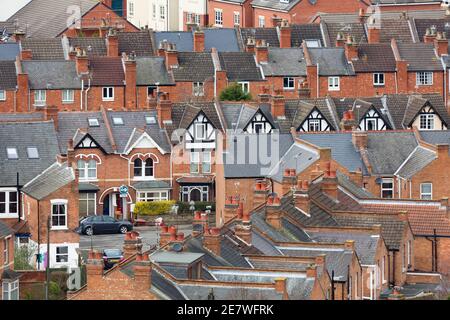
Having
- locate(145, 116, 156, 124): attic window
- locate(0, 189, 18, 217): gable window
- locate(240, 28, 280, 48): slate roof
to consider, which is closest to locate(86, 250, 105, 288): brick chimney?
locate(0, 189, 18, 217): gable window

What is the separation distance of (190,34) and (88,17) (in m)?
13.2

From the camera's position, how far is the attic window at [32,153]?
318ft

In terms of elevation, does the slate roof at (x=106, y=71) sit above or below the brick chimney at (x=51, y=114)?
above

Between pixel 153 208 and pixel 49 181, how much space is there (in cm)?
1217

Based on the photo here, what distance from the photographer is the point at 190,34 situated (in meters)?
132

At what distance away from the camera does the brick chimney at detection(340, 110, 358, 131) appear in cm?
10731

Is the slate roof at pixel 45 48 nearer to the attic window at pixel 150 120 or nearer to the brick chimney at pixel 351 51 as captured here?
the brick chimney at pixel 351 51

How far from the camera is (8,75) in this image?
→ 119938 mm

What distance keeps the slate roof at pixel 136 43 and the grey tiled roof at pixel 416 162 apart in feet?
101

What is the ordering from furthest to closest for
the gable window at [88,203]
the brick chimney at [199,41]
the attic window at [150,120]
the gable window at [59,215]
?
the brick chimney at [199,41] < the attic window at [150,120] < the gable window at [88,203] < the gable window at [59,215]

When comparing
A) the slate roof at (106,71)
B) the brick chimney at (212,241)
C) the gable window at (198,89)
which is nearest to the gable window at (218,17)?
the gable window at (198,89)

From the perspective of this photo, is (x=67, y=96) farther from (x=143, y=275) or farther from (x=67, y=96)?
(x=143, y=275)

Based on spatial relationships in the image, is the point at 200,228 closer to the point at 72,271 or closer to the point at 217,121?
the point at 72,271
